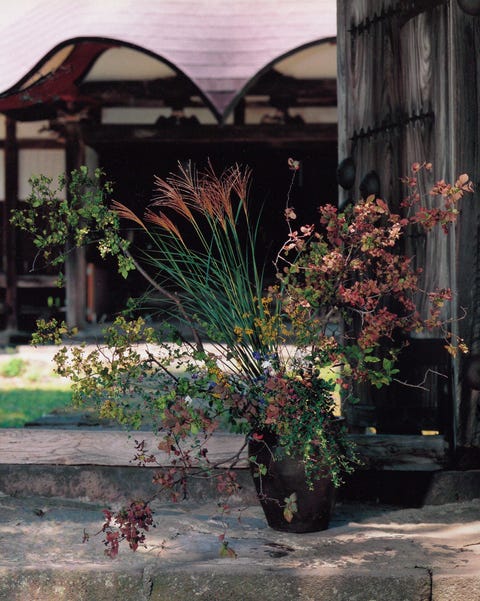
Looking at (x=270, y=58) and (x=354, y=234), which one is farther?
(x=270, y=58)

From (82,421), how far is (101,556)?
2484mm

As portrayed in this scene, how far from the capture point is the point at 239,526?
4676mm

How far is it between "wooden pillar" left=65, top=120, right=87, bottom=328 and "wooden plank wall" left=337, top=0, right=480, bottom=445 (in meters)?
6.27

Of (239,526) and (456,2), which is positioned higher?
(456,2)

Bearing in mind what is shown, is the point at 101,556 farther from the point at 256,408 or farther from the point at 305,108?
the point at 305,108

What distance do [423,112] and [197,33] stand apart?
5518 mm

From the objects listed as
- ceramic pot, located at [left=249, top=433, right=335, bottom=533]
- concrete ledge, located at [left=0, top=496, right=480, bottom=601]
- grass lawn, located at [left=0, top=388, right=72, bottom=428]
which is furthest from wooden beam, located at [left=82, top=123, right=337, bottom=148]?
ceramic pot, located at [left=249, top=433, right=335, bottom=533]

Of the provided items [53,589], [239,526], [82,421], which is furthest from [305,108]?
[53,589]

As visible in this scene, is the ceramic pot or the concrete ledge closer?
the concrete ledge

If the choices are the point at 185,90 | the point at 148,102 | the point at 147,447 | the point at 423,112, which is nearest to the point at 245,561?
the point at 147,447

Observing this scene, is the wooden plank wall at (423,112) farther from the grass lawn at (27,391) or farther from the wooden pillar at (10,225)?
the wooden pillar at (10,225)

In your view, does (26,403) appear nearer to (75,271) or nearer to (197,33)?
(75,271)

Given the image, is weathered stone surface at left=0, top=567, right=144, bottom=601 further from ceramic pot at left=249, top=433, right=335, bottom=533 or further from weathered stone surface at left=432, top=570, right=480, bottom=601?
weathered stone surface at left=432, top=570, right=480, bottom=601

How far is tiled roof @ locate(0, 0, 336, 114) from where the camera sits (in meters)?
9.91
